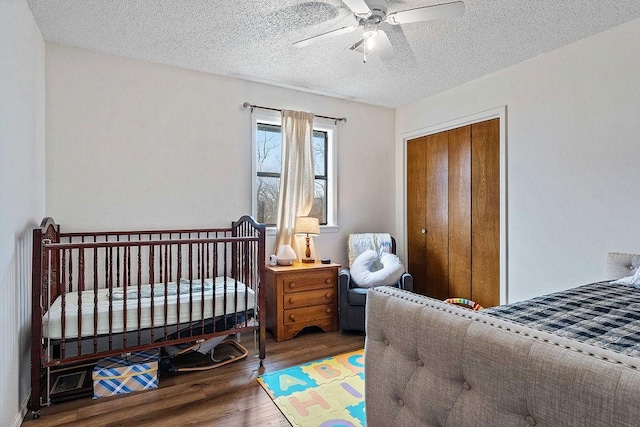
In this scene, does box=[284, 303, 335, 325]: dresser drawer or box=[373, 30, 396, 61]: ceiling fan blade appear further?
box=[284, 303, 335, 325]: dresser drawer

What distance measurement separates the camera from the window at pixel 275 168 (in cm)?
362

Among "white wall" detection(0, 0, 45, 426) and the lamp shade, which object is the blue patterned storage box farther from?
the lamp shade

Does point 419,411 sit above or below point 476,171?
below

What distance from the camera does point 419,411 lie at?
114 cm

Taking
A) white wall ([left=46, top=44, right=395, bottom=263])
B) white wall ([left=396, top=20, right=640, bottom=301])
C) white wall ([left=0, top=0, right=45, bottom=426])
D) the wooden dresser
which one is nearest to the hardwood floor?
white wall ([left=0, top=0, right=45, bottom=426])

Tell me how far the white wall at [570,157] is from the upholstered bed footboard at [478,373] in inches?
83.5

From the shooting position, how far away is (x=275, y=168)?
12.2 feet

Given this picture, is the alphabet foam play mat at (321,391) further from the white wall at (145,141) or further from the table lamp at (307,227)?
the white wall at (145,141)

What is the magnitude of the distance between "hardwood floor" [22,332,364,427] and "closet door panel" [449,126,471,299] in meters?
1.91

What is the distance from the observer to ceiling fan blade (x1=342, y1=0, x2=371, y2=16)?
1.90m

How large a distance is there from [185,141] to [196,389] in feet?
6.69

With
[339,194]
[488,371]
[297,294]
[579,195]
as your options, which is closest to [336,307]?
[297,294]

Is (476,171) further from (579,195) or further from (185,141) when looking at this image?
(185,141)

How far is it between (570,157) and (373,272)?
1.91 meters
